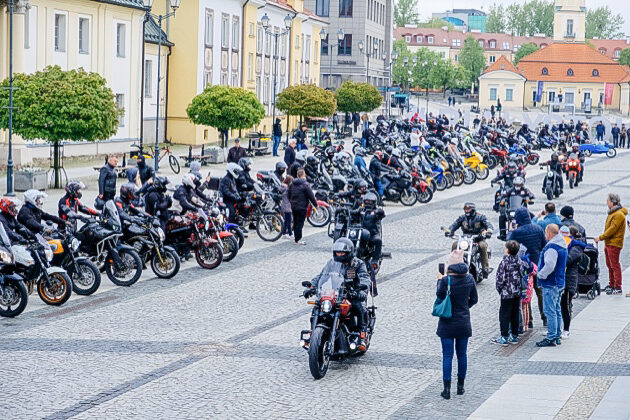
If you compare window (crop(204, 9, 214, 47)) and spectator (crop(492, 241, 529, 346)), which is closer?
spectator (crop(492, 241, 529, 346))

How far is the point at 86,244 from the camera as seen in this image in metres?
18.1

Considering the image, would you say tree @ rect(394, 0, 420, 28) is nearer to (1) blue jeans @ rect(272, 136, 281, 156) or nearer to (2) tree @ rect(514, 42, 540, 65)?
(2) tree @ rect(514, 42, 540, 65)

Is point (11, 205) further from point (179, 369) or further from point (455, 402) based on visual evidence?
point (455, 402)

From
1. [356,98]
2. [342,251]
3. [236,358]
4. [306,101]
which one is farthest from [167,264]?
[356,98]

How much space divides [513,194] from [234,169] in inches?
227

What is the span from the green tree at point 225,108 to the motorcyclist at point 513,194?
20.9 m

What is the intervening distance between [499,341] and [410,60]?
115m

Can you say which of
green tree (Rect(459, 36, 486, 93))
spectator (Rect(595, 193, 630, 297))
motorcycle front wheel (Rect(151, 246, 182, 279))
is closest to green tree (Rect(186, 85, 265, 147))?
motorcycle front wheel (Rect(151, 246, 182, 279))

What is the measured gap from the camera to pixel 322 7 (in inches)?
3907

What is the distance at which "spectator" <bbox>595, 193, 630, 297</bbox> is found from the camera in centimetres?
1772

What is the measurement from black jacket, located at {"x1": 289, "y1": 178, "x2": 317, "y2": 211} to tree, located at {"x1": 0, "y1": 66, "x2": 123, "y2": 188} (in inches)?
388

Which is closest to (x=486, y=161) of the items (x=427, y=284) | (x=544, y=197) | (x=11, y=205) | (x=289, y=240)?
(x=544, y=197)

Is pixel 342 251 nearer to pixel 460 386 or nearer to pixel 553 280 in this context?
pixel 460 386

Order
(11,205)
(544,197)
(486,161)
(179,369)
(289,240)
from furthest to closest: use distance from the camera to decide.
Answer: (486,161) < (544,197) < (289,240) < (11,205) < (179,369)
